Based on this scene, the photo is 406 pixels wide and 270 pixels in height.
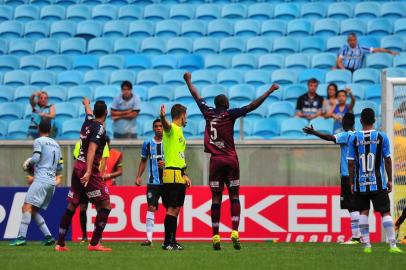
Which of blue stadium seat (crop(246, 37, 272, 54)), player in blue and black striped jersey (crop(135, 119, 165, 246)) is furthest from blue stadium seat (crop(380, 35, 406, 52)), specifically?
player in blue and black striped jersey (crop(135, 119, 165, 246))

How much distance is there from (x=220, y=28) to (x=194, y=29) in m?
0.60

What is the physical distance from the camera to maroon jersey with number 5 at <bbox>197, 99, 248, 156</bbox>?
13.7m

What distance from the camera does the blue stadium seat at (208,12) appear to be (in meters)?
23.7

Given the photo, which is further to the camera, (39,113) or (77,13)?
(77,13)

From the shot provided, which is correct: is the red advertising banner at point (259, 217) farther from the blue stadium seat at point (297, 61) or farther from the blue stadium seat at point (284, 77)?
the blue stadium seat at point (297, 61)

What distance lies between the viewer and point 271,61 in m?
22.1

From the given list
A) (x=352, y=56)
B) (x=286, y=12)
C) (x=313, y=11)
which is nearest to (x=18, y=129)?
(x=286, y=12)

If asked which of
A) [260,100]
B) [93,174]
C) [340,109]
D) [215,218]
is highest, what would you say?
[340,109]

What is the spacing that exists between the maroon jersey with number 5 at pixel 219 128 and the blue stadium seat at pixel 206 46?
9.06m

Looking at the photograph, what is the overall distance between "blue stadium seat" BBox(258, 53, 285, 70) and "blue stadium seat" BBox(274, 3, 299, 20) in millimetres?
1664

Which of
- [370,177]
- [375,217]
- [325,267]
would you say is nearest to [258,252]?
[370,177]

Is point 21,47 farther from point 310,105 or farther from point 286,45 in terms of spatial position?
point 310,105

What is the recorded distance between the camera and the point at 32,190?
586 inches

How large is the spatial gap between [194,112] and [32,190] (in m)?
6.32
